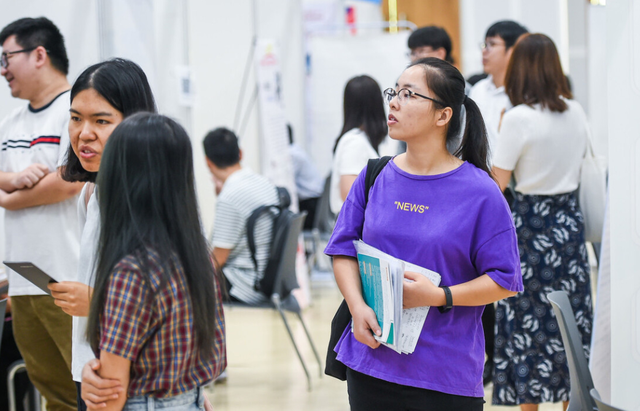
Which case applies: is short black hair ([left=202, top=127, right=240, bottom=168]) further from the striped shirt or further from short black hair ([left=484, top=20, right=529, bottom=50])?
short black hair ([left=484, top=20, right=529, bottom=50])

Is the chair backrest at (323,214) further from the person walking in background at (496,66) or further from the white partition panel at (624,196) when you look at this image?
the white partition panel at (624,196)

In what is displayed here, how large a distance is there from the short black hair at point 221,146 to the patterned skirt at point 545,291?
5.79 feet

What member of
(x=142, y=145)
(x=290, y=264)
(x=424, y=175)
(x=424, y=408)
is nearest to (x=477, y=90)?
(x=290, y=264)

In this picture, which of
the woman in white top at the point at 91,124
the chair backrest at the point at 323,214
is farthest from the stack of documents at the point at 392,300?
the chair backrest at the point at 323,214

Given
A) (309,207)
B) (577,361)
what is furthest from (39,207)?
(309,207)

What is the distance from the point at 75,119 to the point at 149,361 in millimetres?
727

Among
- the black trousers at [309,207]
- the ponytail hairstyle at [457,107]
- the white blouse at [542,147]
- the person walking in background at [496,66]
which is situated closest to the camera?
the ponytail hairstyle at [457,107]

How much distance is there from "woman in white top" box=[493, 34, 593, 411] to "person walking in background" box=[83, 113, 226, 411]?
1.66 m

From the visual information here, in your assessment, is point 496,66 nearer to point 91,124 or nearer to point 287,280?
point 287,280

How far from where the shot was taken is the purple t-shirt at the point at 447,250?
1.62 m

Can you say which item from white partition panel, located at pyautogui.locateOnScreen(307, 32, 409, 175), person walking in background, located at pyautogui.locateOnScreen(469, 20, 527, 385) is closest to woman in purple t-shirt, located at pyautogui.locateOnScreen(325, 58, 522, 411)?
person walking in background, located at pyautogui.locateOnScreen(469, 20, 527, 385)

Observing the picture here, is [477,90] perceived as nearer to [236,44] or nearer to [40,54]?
[40,54]

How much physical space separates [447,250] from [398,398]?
376mm

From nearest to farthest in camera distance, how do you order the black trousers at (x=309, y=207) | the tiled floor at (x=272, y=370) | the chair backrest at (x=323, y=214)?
the tiled floor at (x=272, y=370)
the chair backrest at (x=323, y=214)
the black trousers at (x=309, y=207)
